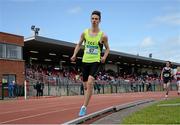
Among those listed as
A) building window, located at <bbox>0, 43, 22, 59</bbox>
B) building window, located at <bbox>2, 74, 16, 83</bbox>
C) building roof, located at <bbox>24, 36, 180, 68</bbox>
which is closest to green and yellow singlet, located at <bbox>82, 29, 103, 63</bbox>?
building window, located at <bbox>2, 74, 16, 83</bbox>

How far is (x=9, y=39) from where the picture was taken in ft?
146

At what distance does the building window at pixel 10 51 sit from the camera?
43438 millimetres

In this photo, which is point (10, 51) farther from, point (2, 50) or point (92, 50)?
point (92, 50)

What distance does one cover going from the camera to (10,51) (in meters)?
44.8

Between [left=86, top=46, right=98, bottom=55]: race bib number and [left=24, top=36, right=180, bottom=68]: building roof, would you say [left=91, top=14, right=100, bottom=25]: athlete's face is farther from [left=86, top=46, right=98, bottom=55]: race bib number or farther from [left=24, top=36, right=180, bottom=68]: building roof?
[left=24, top=36, right=180, bottom=68]: building roof

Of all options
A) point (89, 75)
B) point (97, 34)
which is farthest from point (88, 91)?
point (97, 34)

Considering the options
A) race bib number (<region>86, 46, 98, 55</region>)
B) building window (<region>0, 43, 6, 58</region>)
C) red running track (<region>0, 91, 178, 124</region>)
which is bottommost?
red running track (<region>0, 91, 178, 124</region>)

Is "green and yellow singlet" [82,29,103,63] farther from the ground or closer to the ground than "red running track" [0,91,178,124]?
farther from the ground

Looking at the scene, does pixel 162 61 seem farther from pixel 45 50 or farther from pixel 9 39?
pixel 9 39

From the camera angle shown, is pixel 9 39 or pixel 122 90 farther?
Answer: pixel 122 90

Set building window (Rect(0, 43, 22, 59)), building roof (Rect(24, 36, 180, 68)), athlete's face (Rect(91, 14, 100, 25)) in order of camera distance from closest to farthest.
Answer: athlete's face (Rect(91, 14, 100, 25)), building window (Rect(0, 43, 22, 59)), building roof (Rect(24, 36, 180, 68))

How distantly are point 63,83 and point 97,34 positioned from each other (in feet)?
118

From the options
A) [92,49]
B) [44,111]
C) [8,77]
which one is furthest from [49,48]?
[92,49]

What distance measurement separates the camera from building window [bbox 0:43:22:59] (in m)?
43.4
